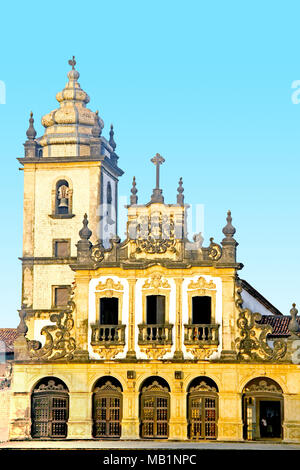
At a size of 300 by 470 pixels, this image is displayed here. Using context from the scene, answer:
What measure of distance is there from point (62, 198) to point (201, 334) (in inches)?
525

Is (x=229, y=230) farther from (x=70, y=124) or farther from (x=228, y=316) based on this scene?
(x=70, y=124)

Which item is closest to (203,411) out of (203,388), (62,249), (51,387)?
(203,388)

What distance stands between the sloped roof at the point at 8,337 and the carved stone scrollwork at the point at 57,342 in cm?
642

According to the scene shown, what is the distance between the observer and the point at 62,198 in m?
66.7

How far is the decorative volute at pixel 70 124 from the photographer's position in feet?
222

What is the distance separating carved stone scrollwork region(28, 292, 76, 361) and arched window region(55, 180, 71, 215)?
9.64 metres

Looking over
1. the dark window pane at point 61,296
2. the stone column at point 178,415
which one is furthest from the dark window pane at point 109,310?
the dark window pane at point 61,296

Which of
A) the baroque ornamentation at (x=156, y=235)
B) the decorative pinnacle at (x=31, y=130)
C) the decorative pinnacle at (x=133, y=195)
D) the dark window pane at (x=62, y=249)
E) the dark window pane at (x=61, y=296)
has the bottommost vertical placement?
the dark window pane at (x=61, y=296)

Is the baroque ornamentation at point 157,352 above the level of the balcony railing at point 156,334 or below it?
below

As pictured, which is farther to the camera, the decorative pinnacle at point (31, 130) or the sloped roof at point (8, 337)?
the decorative pinnacle at point (31, 130)

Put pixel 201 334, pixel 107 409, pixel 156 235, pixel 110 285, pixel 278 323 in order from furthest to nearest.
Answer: pixel 278 323 < pixel 156 235 < pixel 110 285 < pixel 107 409 < pixel 201 334

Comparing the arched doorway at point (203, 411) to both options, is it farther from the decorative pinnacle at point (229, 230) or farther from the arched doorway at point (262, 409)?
the decorative pinnacle at point (229, 230)

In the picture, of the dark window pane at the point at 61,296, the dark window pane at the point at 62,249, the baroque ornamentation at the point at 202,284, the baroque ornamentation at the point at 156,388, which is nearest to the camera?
the baroque ornamentation at the point at 156,388
